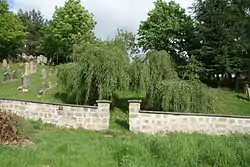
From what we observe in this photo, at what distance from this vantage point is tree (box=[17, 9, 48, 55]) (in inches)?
2526

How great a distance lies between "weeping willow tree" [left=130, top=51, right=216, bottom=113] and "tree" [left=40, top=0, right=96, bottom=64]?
25289 mm

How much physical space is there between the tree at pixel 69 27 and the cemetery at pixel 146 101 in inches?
381

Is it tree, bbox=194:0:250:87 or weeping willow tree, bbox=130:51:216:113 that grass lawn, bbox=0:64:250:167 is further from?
tree, bbox=194:0:250:87

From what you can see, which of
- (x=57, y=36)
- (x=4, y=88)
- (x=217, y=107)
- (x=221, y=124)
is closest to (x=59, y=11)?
(x=57, y=36)

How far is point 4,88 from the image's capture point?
80.7ft

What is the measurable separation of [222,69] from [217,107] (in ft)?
25.7

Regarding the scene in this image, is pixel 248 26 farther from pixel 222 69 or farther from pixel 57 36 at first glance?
pixel 57 36

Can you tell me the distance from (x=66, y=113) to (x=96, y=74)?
9.35ft

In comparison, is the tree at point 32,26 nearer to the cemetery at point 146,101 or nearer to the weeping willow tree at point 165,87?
the cemetery at point 146,101

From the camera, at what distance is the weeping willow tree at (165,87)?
56.1 ft

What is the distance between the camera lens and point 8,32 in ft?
159

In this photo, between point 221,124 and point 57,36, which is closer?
Result: point 221,124

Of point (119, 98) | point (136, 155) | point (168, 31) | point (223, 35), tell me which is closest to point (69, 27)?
point (168, 31)

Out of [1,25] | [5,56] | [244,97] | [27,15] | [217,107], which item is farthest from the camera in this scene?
[27,15]
